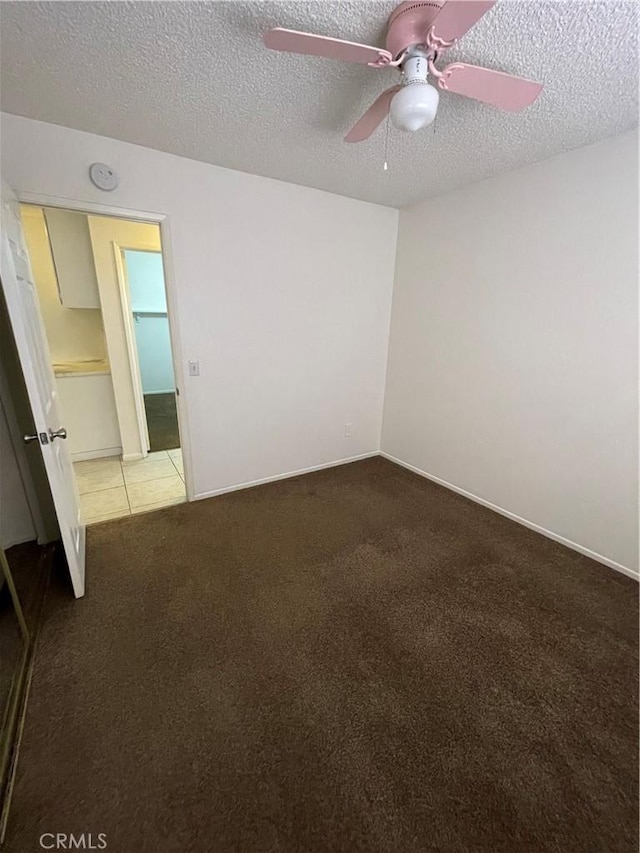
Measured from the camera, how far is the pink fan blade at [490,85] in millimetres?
1149

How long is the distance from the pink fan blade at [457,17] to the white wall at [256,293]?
1.68 metres

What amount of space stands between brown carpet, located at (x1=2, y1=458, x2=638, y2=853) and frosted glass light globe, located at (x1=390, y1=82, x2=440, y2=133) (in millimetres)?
2141

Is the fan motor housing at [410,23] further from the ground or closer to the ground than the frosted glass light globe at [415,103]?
further from the ground

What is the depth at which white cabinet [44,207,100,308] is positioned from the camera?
10.1 feet

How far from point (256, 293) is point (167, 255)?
2.11 feet

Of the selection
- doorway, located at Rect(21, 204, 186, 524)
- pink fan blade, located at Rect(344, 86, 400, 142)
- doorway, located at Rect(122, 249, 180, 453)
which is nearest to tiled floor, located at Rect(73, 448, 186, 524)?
doorway, located at Rect(21, 204, 186, 524)

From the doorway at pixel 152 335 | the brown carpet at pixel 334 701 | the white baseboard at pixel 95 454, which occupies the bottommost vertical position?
the brown carpet at pixel 334 701

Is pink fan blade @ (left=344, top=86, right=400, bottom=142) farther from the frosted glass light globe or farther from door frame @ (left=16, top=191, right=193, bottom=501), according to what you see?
door frame @ (left=16, top=191, right=193, bottom=501)

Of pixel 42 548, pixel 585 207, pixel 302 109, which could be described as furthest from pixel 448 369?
pixel 42 548

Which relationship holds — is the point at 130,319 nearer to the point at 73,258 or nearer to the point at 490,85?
the point at 73,258

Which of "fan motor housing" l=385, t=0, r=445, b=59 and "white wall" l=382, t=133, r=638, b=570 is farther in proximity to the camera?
"white wall" l=382, t=133, r=638, b=570

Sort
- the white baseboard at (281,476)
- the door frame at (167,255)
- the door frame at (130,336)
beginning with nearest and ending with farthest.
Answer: the door frame at (167,255) → the white baseboard at (281,476) → the door frame at (130,336)

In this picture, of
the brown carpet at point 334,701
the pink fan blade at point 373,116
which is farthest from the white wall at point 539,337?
the pink fan blade at point 373,116

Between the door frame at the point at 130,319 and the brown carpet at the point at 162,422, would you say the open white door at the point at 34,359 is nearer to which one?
the door frame at the point at 130,319
